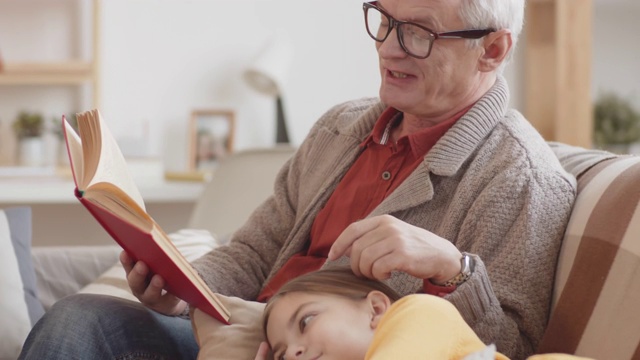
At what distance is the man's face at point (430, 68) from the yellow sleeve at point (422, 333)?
55 centimetres

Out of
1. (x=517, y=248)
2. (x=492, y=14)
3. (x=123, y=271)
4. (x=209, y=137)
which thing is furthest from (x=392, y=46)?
(x=209, y=137)

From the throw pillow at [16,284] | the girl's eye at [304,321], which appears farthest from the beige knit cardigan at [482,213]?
the throw pillow at [16,284]

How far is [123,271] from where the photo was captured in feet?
6.75

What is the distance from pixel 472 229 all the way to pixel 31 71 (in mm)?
2642

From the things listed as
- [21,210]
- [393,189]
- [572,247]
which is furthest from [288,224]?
[21,210]

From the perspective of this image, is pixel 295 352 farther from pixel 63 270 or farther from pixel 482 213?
pixel 63 270

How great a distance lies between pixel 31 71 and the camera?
12.1ft

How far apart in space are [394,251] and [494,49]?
0.55m

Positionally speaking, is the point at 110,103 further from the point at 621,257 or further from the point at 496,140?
the point at 621,257

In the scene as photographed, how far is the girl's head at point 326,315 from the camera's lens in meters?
1.20

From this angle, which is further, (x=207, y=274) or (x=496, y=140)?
(x=207, y=274)

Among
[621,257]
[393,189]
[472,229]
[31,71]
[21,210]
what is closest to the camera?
[621,257]

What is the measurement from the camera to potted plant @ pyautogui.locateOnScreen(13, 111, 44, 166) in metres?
3.69

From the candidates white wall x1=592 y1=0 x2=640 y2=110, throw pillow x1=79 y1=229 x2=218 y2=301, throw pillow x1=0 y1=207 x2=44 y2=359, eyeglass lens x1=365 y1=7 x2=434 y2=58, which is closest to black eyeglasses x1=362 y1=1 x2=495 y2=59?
eyeglass lens x1=365 y1=7 x2=434 y2=58
